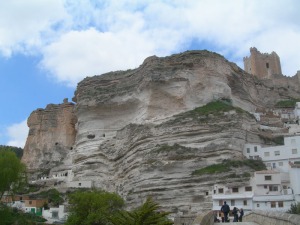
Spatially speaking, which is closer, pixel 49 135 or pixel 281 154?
pixel 281 154

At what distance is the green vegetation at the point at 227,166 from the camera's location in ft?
138

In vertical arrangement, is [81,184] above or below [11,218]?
above

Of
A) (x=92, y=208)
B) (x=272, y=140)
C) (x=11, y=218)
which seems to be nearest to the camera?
(x=92, y=208)

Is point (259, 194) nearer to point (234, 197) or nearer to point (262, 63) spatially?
point (234, 197)

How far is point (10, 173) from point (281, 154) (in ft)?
89.3

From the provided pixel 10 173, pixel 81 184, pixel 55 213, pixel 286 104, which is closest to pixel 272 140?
pixel 286 104

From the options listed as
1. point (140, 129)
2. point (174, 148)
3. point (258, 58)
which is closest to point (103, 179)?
point (140, 129)

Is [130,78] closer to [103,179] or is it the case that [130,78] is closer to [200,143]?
[103,179]

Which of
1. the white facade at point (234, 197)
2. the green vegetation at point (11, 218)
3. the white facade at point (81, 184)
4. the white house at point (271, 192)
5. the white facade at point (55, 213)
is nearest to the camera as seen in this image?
the green vegetation at point (11, 218)

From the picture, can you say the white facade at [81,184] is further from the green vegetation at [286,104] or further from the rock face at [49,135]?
the green vegetation at [286,104]

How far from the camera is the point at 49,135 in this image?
3024 inches

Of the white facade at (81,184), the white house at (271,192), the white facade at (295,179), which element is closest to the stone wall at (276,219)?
the white house at (271,192)

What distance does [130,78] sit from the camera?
63500 millimetres

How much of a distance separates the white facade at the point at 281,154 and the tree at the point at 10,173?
78.8 feet
